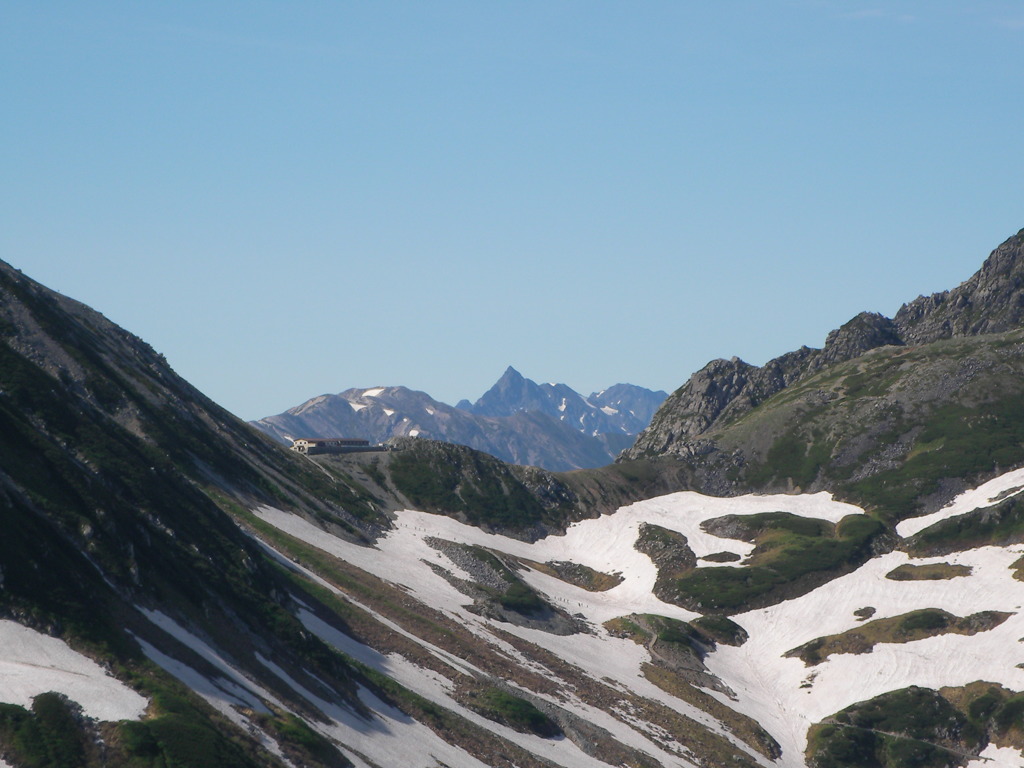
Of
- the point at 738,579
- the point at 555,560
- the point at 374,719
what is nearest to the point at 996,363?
the point at 738,579

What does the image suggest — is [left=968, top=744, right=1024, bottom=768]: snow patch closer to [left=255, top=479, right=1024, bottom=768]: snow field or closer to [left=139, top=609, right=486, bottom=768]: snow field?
[left=255, top=479, right=1024, bottom=768]: snow field

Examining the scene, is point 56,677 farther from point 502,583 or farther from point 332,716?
point 502,583

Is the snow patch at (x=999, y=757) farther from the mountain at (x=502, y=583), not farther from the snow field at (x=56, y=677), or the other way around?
the snow field at (x=56, y=677)

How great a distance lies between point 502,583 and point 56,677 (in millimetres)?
82136

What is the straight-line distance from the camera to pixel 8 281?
121625 mm

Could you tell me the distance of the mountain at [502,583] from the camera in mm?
51562

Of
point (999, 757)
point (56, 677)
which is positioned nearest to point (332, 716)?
point (56, 677)

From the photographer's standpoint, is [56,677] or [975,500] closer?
[56,677]

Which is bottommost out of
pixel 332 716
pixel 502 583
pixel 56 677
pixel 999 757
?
pixel 332 716

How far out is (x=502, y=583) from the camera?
123562mm

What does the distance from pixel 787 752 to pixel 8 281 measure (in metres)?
94.4

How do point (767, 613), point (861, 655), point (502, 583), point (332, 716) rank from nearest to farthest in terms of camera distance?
point (332, 716) < point (861, 655) < point (502, 583) < point (767, 613)

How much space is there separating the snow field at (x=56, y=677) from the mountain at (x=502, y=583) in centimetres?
15

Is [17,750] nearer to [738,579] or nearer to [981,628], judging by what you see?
[981,628]
